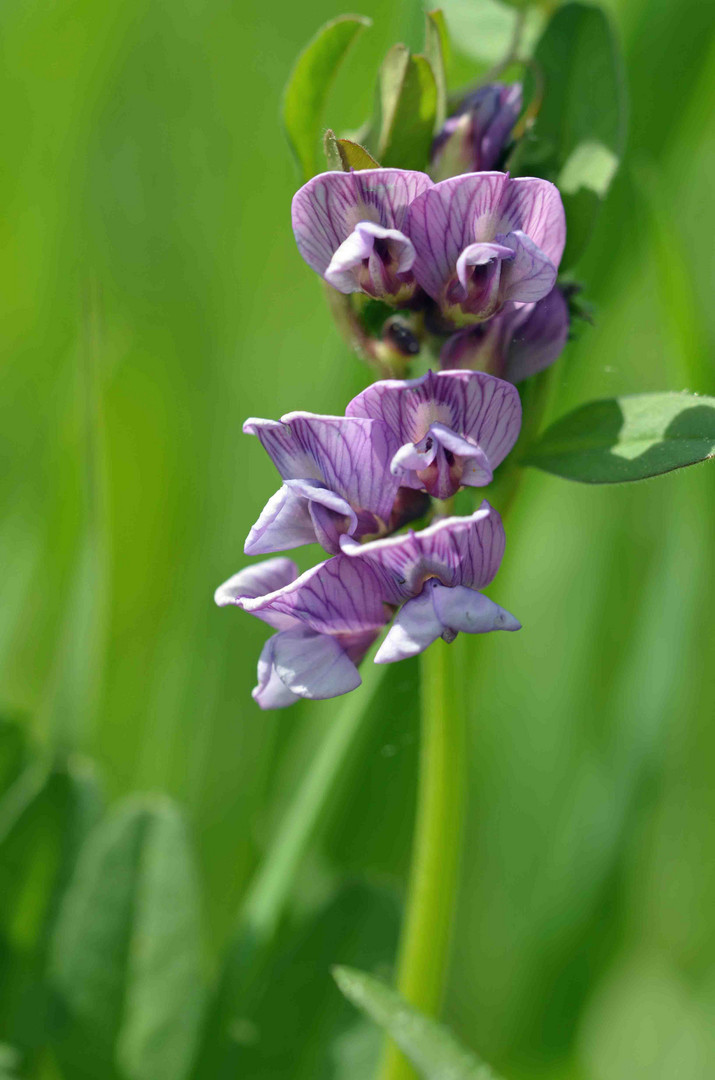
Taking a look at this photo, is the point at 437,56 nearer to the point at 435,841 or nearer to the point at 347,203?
the point at 347,203

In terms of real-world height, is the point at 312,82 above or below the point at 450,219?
above

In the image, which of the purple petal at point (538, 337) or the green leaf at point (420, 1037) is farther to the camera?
the purple petal at point (538, 337)

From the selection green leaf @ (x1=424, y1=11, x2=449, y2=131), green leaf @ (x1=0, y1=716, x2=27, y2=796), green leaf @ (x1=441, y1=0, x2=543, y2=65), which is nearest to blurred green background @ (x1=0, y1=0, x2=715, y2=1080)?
green leaf @ (x1=0, y1=716, x2=27, y2=796)

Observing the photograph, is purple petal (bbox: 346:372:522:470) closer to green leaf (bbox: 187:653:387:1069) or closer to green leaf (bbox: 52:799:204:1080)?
green leaf (bbox: 187:653:387:1069)

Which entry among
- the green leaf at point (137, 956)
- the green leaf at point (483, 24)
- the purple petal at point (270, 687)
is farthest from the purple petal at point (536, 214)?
the green leaf at point (137, 956)

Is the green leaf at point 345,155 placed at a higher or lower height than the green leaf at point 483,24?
lower

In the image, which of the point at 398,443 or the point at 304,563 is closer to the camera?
the point at 398,443

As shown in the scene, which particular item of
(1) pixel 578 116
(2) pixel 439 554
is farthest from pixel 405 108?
(2) pixel 439 554

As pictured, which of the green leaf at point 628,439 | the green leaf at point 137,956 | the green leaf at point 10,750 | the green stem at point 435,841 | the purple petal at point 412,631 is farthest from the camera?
the green leaf at point 10,750

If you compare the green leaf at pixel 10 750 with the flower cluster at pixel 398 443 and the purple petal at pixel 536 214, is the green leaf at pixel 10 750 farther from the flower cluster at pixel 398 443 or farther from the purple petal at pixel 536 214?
the purple petal at pixel 536 214
